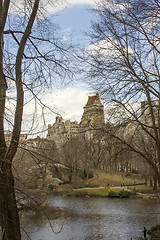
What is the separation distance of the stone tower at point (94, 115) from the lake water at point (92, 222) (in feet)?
23.7

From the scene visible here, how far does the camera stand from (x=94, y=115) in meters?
7.22

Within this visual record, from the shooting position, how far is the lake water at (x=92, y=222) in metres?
15.0

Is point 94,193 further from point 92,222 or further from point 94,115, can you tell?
point 94,115

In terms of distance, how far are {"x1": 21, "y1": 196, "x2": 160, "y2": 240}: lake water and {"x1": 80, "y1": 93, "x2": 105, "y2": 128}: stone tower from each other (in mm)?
7225

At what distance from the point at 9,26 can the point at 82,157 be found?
38.1m

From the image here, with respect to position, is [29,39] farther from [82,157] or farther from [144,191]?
[82,157]

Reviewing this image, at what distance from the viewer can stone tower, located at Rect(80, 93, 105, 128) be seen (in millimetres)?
7055

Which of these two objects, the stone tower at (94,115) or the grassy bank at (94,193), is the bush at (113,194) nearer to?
the grassy bank at (94,193)

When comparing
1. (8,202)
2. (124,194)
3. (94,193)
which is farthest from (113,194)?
(8,202)

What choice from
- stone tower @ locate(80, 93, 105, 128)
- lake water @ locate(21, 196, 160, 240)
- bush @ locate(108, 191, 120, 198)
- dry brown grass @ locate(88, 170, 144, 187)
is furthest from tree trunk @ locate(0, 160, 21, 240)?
dry brown grass @ locate(88, 170, 144, 187)

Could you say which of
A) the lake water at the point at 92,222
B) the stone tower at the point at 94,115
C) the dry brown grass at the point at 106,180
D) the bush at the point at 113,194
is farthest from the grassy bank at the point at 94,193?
the stone tower at the point at 94,115

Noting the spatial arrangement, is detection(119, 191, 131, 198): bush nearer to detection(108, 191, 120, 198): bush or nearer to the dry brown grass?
detection(108, 191, 120, 198): bush

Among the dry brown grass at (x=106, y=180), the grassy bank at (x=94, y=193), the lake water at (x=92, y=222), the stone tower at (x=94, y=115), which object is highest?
the stone tower at (x=94, y=115)

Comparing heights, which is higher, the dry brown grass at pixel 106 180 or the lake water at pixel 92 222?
the dry brown grass at pixel 106 180
